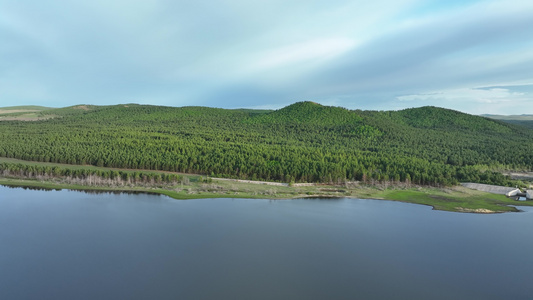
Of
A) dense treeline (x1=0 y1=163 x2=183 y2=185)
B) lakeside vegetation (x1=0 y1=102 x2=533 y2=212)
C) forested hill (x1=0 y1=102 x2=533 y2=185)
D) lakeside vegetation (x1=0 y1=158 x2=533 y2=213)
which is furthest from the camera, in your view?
forested hill (x1=0 y1=102 x2=533 y2=185)

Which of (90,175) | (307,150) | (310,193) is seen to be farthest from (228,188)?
(307,150)

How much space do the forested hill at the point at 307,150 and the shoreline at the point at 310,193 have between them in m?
5.74

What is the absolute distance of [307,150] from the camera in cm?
9938

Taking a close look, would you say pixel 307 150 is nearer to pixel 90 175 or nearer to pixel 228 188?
pixel 228 188

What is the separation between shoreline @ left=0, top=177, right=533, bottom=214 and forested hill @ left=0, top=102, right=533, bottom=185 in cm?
574

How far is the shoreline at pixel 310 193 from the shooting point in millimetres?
62625

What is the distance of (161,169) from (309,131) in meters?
80.0

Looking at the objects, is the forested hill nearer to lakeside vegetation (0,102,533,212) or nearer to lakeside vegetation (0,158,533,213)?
lakeside vegetation (0,102,533,212)

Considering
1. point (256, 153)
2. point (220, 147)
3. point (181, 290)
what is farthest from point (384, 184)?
point (181, 290)

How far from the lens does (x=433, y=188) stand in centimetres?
7388

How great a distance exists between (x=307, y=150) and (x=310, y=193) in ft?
110

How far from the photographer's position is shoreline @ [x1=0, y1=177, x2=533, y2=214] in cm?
6262

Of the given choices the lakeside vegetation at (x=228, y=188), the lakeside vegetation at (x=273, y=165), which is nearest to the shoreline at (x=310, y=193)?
the lakeside vegetation at (x=228, y=188)

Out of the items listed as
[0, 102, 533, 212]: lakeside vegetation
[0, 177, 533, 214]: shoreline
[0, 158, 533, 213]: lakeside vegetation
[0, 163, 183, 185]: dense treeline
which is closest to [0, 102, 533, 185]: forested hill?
[0, 102, 533, 212]: lakeside vegetation
